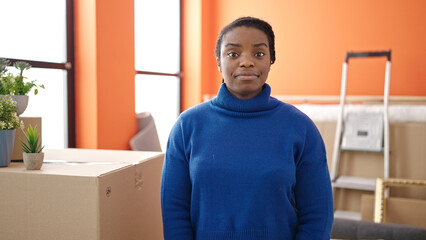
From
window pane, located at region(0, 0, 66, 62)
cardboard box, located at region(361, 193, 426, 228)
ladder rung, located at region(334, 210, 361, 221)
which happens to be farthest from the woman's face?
ladder rung, located at region(334, 210, 361, 221)

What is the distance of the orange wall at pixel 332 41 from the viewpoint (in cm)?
356

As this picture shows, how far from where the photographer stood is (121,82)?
261 cm

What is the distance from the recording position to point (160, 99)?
3.44 metres

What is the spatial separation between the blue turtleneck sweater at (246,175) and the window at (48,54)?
4.76 ft

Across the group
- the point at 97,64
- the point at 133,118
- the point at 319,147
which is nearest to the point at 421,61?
the point at 133,118

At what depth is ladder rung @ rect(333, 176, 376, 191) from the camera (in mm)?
2561

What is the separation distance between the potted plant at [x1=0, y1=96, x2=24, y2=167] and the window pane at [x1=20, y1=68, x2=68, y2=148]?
3.99 ft

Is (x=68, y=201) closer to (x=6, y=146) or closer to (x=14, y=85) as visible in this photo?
(x=6, y=146)

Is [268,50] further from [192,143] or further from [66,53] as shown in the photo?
[66,53]

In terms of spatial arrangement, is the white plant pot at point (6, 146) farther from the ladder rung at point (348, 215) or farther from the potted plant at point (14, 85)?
the ladder rung at point (348, 215)

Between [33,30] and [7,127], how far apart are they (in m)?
1.34

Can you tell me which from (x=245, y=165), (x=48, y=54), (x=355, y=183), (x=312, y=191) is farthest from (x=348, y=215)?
(x=48, y=54)

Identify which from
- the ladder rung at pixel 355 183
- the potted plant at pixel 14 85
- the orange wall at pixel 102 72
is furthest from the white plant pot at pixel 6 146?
the ladder rung at pixel 355 183

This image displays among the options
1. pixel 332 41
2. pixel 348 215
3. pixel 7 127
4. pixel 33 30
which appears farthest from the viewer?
pixel 332 41
